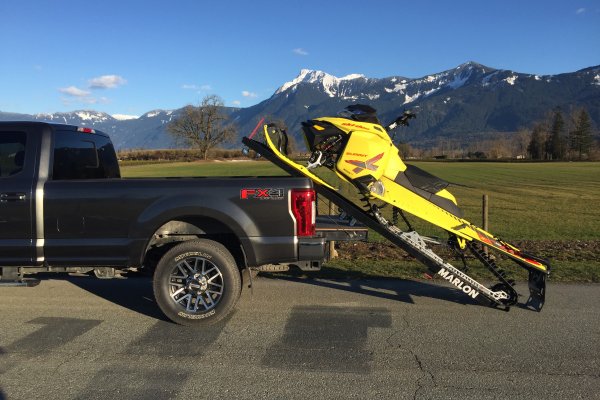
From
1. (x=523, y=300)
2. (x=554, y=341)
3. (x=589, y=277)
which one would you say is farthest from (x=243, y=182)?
(x=589, y=277)

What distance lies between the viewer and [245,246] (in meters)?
4.93

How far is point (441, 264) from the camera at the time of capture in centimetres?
546

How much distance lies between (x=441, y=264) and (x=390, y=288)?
1.13 metres

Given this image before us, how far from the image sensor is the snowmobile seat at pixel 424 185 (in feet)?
18.4

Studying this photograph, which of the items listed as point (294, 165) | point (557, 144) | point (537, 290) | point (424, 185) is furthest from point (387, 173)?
point (557, 144)

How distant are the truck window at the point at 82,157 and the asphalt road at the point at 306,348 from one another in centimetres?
153

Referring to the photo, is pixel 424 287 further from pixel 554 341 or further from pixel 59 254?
pixel 59 254

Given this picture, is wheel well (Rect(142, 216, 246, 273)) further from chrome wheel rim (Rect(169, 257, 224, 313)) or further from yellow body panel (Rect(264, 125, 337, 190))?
yellow body panel (Rect(264, 125, 337, 190))

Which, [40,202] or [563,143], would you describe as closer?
[40,202]

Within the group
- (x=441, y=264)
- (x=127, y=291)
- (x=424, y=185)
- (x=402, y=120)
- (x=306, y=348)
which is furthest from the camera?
(x=127, y=291)

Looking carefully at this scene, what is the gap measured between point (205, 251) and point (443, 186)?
9.35 feet

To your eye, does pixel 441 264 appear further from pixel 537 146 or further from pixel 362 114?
pixel 537 146

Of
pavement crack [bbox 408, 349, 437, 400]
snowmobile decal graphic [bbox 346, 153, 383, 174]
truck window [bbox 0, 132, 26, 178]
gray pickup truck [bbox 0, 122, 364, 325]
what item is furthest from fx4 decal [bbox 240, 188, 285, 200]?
truck window [bbox 0, 132, 26, 178]

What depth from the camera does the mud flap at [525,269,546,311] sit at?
17.7 ft
